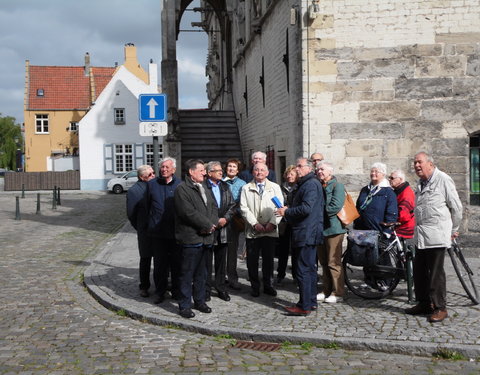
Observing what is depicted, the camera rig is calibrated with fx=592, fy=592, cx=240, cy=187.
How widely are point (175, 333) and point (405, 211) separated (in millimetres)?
3287

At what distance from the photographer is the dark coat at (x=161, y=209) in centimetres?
707

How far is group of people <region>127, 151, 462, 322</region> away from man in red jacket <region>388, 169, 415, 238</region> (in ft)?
0.04

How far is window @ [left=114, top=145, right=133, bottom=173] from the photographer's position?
131 ft

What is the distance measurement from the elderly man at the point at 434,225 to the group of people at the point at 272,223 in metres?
0.01

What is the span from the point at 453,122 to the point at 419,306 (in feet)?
16.3

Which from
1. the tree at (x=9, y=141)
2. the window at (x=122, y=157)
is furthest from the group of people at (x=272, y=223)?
the tree at (x=9, y=141)

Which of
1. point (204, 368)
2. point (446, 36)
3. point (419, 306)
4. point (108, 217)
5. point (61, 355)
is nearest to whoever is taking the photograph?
point (204, 368)

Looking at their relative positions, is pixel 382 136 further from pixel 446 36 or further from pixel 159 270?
pixel 159 270

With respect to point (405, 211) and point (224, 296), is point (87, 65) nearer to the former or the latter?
point (224, 296)

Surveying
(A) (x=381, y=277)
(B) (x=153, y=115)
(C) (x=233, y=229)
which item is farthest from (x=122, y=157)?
(A) (x=381, y=277)

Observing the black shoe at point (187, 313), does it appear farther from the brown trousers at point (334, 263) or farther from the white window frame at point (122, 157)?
the white window frame at point (122, 157)

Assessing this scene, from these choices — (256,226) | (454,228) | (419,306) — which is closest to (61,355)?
(256,226)

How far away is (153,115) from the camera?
909 cm

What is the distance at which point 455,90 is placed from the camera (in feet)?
33.6
